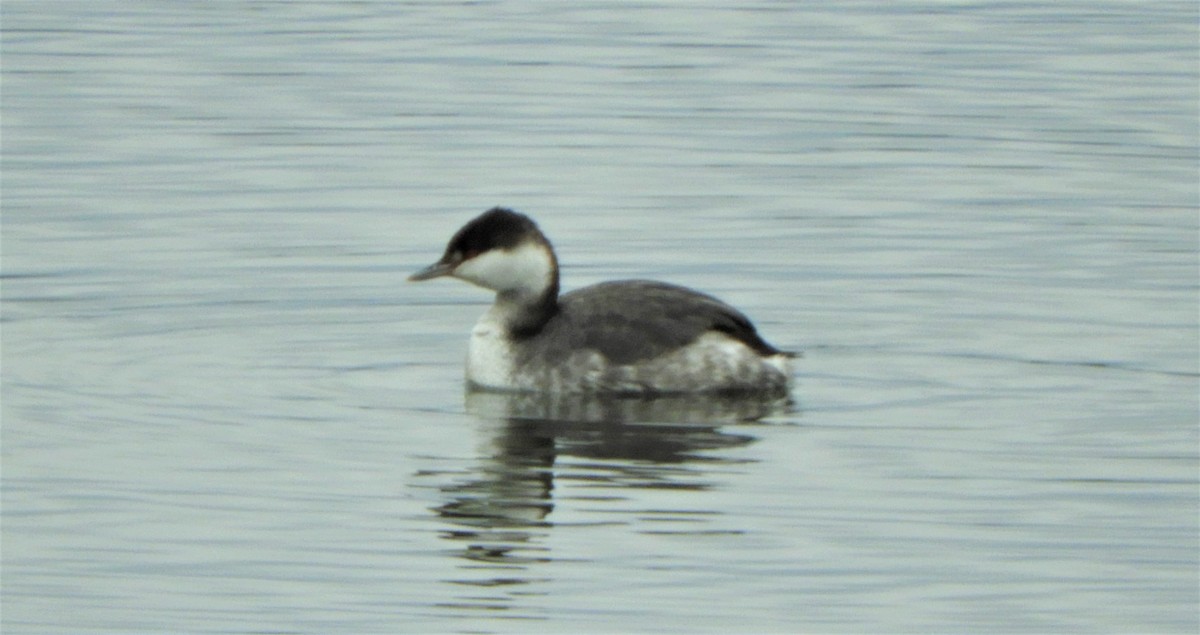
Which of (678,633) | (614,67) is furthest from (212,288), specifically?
(614,67)

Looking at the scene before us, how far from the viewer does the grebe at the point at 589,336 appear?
1441 centimetres

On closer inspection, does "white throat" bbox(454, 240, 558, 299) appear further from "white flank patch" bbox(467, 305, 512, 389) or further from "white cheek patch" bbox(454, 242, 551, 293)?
"white flank patch" bbox(467, 305, 512, 389)

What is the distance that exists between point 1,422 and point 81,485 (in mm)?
1381

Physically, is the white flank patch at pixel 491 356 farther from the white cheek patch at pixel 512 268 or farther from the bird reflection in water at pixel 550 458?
the white cheek patch at pixel 512 268

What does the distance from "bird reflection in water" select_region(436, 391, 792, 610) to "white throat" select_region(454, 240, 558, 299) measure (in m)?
0.61

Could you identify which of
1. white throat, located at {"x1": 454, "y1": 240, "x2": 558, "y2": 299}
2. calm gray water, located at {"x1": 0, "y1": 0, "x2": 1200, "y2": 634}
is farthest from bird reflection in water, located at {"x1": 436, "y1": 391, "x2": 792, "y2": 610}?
white throat, located at {"x1": 454, "y1": 240, "x2": 558, "y2": 299}

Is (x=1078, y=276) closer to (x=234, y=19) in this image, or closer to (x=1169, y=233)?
(x=1169, y=233)

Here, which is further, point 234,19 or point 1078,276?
point 234,19

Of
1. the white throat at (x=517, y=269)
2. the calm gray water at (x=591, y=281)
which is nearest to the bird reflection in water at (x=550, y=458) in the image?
the calm gray water at (x=591, y=281)

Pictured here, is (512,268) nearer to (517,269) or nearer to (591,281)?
(517,269)

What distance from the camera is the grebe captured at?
47.3 feet

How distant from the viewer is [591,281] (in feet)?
57.1

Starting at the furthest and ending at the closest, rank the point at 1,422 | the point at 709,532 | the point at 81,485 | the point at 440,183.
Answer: the point at 440,183 < the point at 1,422 < the point at 81,485 < the point at 709,532

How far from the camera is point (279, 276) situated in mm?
17203
